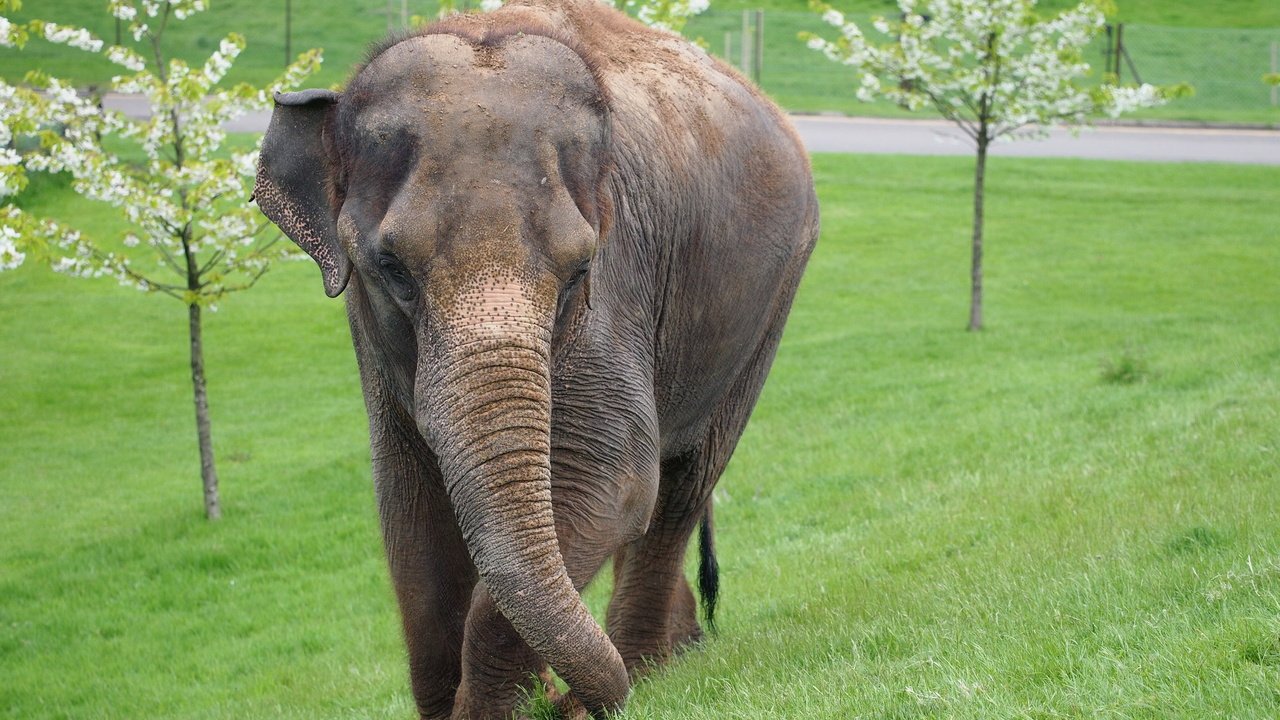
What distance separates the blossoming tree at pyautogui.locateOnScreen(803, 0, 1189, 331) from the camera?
18219 mm

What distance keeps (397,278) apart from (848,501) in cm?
754

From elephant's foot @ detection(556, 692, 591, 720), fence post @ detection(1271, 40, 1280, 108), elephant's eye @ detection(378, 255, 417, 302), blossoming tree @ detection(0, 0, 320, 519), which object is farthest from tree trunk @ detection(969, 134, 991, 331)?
fence post @ detection(1271, 40, 1280, 108)

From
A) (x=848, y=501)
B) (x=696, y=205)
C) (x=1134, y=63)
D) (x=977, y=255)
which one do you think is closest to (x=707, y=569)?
(x=696, y=205)

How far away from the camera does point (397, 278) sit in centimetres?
474

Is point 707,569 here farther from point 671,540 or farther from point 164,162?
point 164,162

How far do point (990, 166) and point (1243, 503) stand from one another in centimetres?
2778

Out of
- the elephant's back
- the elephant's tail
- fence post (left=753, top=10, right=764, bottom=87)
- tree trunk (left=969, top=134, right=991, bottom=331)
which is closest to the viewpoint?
the elephant's back

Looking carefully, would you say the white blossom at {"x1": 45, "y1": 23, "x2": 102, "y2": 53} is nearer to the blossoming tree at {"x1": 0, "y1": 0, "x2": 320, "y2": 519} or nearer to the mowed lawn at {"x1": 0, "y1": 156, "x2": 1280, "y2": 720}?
the blossoming tree at {"x1": 0, "y1": 0, "x2": 320, "y2": 519}

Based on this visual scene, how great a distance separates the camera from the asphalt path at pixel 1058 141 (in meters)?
34.0

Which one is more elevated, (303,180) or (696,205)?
(303,180)

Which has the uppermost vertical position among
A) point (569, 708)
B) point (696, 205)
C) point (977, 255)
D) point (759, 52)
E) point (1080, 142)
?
point (696, 205)

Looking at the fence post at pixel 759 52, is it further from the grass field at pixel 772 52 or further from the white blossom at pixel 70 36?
the white blossom at pixel 70 36

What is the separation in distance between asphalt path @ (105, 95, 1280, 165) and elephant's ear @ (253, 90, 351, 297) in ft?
92.0

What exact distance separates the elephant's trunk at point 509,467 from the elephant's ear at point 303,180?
811 mm
